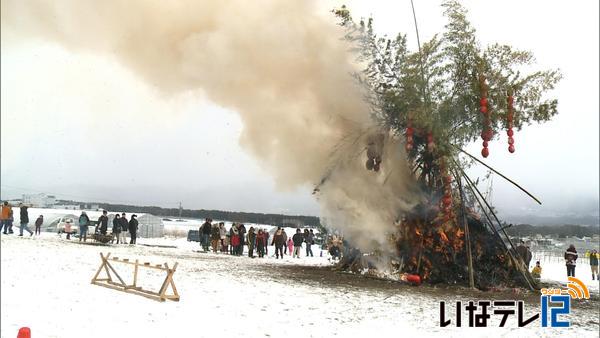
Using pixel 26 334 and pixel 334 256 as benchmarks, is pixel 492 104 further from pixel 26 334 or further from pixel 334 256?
pixel 26 334

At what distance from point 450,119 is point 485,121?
107 centimetres

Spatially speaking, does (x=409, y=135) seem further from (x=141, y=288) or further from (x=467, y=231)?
(x=141, y=288)

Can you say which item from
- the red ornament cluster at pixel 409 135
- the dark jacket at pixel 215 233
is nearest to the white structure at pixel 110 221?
the dark jacket at pixel 215 233

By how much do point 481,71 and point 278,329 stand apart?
35.0 ft

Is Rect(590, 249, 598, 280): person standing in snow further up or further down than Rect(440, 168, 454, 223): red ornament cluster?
further down

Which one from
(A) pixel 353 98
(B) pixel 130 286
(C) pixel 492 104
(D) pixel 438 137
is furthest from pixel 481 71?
(B) pixel 130 286

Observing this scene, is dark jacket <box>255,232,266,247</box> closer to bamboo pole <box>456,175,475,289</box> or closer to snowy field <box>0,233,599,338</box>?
snowy field <box>0,233,599,338</box>

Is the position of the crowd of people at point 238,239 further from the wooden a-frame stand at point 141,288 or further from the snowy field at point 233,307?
the wooden a-frame stand at point 141,288

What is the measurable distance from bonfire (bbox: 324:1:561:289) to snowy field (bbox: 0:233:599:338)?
4.76ft

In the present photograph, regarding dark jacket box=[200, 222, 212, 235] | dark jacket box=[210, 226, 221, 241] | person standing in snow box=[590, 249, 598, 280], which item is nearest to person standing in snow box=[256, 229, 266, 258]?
dark jacket box=[210, 226, 221, 241]

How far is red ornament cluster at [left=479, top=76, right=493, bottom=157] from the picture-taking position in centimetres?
1486

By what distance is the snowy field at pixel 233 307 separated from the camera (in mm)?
7930

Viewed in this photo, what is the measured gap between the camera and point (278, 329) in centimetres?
829

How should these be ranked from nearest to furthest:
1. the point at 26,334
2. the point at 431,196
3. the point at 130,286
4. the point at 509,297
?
the point at 26,334, the point at 130,286, the point at 509,297, the point at 431,196
